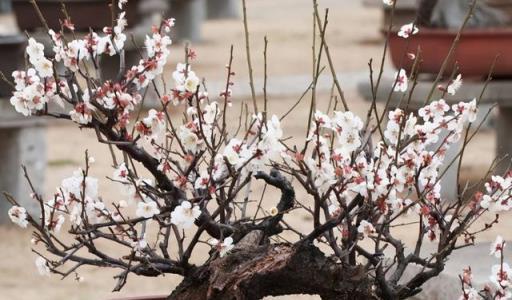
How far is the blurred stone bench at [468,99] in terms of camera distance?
606cm

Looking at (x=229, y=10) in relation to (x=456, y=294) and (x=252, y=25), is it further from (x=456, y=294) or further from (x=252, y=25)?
(x=456, y=294)

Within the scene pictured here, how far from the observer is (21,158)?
5.93 metres

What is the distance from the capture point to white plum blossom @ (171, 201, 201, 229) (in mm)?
2369

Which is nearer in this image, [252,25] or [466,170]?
[466,170]

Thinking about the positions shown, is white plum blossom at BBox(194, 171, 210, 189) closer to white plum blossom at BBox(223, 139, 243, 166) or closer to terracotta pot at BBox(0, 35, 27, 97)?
white plum blossom at BBox(223, 139, 243, 166)

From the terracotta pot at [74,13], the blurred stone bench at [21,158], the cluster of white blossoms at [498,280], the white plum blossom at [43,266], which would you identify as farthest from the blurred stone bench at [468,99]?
the white plum blossom at [43,266]

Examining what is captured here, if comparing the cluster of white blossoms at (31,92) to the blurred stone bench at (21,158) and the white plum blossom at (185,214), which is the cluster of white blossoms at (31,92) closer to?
the white plum blossom at (185,214)

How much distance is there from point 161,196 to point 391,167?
439 millimetres

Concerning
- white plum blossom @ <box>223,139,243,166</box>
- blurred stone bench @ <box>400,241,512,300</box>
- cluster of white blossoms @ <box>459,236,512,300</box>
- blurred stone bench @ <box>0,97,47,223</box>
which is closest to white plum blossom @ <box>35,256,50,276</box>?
white plum blossom @ <box>223,139,243,166</box>

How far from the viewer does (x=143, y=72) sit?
2467 millimetres

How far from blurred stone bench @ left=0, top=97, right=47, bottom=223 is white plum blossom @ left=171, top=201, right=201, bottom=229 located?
3503 millimetres

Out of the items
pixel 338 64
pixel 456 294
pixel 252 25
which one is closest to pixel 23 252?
pixel 456 294

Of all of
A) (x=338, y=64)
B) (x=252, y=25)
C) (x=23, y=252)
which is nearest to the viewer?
(x=23, y=252)

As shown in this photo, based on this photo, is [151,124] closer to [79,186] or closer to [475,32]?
[79,186]
